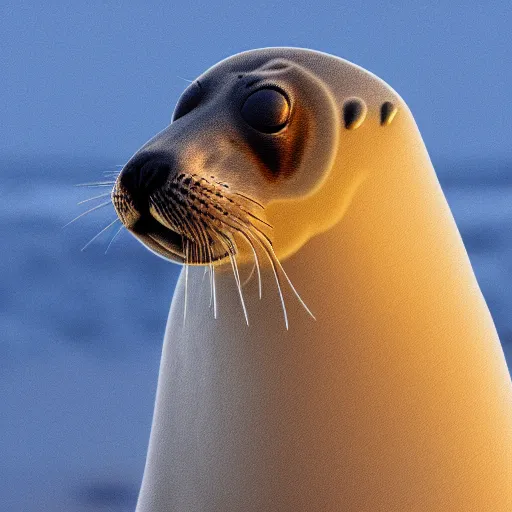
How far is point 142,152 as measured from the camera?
1589mm

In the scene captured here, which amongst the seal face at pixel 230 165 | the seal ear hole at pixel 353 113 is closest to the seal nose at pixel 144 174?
the seal face at pixel 230 165

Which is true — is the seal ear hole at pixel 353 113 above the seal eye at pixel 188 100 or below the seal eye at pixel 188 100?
below

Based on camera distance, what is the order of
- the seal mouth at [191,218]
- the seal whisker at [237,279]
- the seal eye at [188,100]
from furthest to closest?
the seal eye at [188,100], the seal whisker at [237,279], the seal mouth at [191,218]

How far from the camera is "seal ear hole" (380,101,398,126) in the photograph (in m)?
1.76

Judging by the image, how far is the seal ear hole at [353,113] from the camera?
1711mm

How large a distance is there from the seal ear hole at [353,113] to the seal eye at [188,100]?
10.1 inches

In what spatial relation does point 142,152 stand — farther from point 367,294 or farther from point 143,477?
point 143,477

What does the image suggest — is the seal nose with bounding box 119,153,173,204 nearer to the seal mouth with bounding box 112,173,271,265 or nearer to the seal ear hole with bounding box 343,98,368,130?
the seal mouth with bounding box 112,173,271,265

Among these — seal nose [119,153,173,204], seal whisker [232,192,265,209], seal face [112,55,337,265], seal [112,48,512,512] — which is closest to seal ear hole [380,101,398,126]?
seal [112,48,512,512]

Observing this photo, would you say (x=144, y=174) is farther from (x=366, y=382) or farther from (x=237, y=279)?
(x=366, y=382)

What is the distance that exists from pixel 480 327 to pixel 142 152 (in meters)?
0.69

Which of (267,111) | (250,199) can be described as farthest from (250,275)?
(267,111)

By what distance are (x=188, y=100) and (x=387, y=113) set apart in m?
0.35

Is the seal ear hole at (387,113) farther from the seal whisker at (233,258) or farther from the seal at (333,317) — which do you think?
the seal whisker at (233,258)
